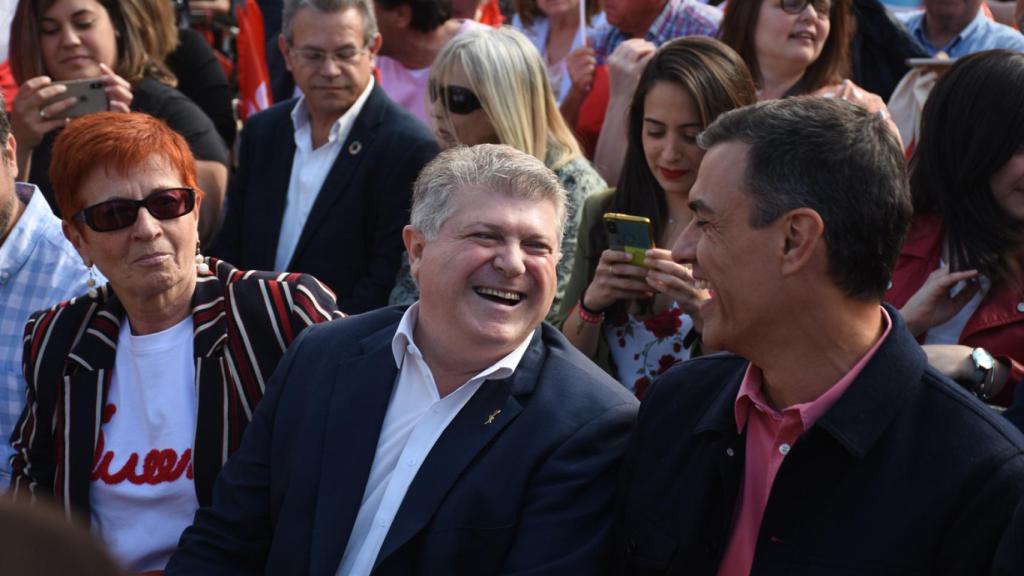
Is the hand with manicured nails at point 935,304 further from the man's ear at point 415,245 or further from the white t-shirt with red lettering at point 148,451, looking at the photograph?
the white t-shirt with red lettering at point 148,451

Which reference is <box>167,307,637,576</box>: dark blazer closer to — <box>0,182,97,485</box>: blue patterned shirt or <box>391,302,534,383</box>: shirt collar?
<box>391,302,534,383</box>: shirt collar

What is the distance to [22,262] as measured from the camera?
14.1 ft

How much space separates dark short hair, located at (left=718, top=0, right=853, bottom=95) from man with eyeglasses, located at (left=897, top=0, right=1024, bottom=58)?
31.5 inches

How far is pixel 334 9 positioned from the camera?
548 cm

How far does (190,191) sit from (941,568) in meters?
2.43

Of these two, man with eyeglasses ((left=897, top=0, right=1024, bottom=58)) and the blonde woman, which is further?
man with eyeglasses ((left=897, top=0, right=1024, bottom=58))

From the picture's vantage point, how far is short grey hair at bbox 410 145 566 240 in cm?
316

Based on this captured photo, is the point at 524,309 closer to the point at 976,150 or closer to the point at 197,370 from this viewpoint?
the point at 197,370

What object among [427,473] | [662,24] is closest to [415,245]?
[427,473]

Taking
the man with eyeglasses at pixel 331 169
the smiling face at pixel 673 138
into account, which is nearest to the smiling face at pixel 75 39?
the man with eyeglasses at pixel 331 169

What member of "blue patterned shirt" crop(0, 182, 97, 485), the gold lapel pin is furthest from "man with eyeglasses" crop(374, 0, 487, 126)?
the gold lapel pin

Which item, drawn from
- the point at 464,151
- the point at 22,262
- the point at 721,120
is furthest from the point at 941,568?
the point at 22,262

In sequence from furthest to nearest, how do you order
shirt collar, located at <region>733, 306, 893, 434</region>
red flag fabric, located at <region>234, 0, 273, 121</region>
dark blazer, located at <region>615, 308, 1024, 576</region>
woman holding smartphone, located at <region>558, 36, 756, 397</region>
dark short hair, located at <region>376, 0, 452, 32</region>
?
red flag fabric, located at <region>234, 0, 273, 121</region> → dark short hair, located at <region>376, 0, 452, 32</region> → woman holding smartphone, located at <region>558, 36, 756, 397</region> → shirt collar, located at <region>733, 306, 893, 434</region> → dark blazer, located at <region>615, 308, 1024, 576</region>

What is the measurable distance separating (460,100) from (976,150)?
2.15 meters
